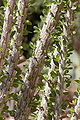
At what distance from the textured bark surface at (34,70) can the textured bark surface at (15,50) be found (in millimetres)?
43

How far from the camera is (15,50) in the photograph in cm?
93

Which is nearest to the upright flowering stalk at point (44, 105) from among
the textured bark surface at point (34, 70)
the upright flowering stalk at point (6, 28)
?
the textured bark surface at point (34, 70)

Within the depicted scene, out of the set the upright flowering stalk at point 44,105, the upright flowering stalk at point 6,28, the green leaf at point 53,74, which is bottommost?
the upright flowering stalk at point 44,105

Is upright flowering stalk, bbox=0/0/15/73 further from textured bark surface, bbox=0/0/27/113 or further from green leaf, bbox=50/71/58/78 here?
green leaf, bbox=50/71/58/78

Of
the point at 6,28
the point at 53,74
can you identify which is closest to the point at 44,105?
the point at 53,74

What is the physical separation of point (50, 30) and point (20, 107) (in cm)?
23

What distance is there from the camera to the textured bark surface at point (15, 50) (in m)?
0.91

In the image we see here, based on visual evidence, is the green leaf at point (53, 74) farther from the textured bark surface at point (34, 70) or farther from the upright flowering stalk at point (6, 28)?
the upright flowering stalk at point (6, 28)

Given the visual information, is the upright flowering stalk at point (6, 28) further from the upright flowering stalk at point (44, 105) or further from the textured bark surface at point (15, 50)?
the upright flowering stalk at point (44, 105)

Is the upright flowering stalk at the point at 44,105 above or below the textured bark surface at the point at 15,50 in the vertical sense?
below

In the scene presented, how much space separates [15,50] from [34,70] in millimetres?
78

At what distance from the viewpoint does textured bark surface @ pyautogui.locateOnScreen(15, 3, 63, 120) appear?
910 mm

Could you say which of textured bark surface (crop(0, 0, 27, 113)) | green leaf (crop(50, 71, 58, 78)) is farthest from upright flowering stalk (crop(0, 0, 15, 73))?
green leaf (crop(50, 71, 58, 78))

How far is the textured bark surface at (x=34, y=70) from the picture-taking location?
2.99ft
